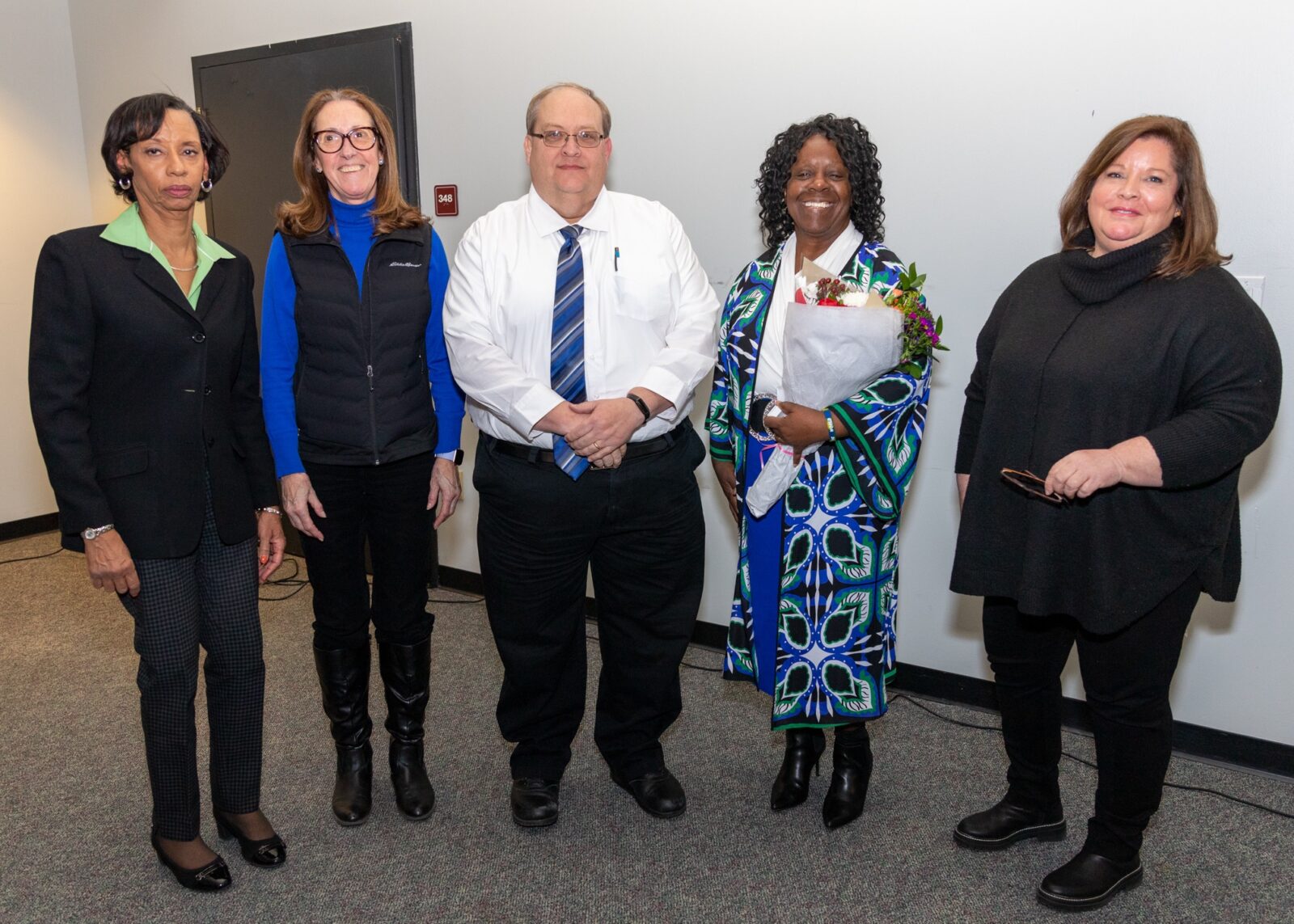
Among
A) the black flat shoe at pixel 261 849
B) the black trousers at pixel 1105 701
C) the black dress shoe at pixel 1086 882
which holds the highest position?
the black trousers at pixel 1105 701

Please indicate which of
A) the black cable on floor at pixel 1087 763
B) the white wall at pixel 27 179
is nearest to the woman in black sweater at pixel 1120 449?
the black cable on floor at pixel 1087 763

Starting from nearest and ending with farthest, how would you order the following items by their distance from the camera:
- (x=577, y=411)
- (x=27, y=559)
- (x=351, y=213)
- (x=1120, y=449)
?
(x=1120, y=449) → (x=577, y=411) → (x=351, y=213) → (x=27, y=559)

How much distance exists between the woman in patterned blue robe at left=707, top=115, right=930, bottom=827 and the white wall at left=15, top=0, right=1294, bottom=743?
623mm

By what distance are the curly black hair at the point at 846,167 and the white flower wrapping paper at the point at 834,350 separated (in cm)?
33

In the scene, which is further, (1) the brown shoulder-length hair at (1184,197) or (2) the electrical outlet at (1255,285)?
(2) the electrical outlet at (1255,285)

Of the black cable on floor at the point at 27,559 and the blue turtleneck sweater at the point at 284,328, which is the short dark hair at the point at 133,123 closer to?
the blue turtleneck sweater at the point at 284,328

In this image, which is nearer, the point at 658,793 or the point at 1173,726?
the point at 658,793

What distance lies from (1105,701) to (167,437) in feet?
6.54

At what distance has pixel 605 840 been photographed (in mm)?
2383

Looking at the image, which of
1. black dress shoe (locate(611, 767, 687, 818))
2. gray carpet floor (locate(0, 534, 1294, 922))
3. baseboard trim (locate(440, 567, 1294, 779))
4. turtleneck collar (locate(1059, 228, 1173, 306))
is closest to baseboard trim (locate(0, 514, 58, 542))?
gray carpet floor (locate(0, 534, 1294, 922))

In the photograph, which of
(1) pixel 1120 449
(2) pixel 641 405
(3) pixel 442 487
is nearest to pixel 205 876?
(3) pixel 442 487

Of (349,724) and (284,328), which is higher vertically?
(284,328)

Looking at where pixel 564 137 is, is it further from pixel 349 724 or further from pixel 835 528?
pixel 349 724

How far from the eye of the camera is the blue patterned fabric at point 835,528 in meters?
2.24
